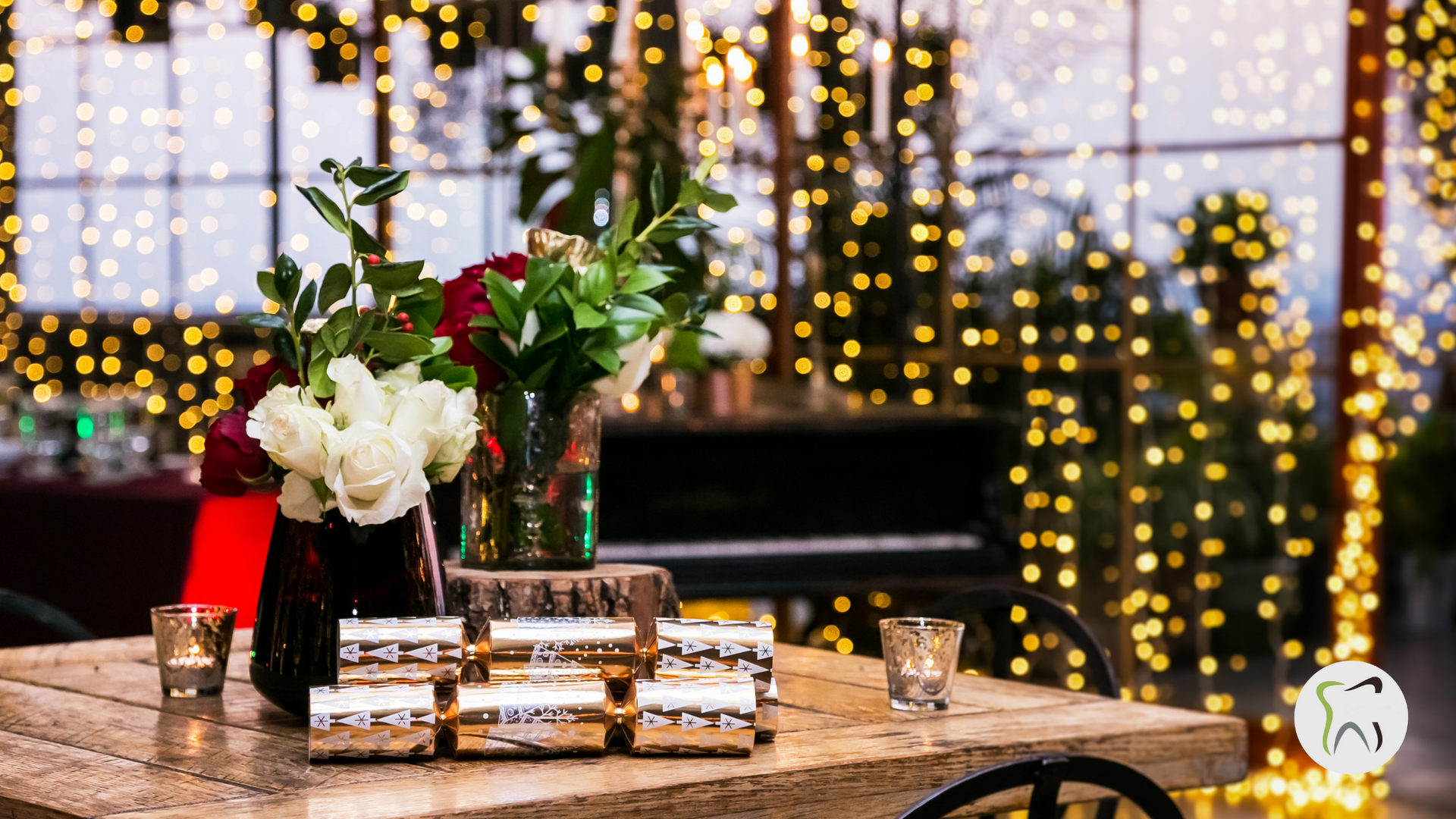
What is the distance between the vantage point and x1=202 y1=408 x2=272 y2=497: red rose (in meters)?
1.28

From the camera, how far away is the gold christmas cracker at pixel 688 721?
121 cm

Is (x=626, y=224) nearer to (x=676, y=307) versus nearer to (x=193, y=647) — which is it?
(x=676, y=307)

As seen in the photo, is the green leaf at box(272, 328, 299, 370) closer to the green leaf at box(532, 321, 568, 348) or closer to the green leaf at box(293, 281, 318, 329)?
the green leaf at box(293, 281, 318, 329)

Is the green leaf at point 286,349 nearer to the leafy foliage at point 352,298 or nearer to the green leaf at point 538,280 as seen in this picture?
the leafy foliage at point 352,298

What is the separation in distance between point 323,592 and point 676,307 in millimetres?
455

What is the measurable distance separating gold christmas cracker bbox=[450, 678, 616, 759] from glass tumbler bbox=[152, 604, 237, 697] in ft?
1.19

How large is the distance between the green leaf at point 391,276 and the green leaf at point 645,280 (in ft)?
0.72

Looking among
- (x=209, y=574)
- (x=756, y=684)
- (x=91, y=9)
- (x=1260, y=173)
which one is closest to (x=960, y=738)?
(x=756, y=684)

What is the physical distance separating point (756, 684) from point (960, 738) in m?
0.19

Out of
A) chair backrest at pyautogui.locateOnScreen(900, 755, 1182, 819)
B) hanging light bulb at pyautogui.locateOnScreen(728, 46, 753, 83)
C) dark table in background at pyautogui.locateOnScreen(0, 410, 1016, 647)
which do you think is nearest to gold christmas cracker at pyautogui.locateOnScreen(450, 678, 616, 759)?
chair backrest at pyautogui.locateOnScreen(900, 755, 1182, 819)

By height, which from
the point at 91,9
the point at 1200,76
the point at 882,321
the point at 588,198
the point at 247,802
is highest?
the point at 91,9

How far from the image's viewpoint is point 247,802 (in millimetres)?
1049

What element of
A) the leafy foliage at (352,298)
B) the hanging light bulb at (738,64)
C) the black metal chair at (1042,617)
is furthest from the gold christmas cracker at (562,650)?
the hanging light bulb at (738,64)

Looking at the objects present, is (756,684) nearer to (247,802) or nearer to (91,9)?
(247,802)
